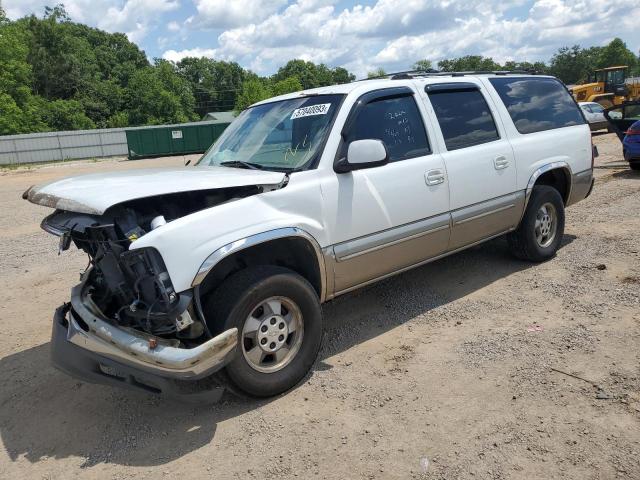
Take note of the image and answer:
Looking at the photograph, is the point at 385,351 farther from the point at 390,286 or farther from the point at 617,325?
the point at 617,325

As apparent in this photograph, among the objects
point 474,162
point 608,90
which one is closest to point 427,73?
point 474,162

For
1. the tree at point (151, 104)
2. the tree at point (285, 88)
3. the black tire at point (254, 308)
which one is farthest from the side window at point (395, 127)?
the tree at point (151, 104)

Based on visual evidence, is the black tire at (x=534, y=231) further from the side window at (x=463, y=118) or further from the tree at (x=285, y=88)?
the tree at (x=285, y=88)

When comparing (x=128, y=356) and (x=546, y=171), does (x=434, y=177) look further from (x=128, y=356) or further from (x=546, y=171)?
(x=128, y=356)

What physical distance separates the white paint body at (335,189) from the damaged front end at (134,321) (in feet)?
0.51

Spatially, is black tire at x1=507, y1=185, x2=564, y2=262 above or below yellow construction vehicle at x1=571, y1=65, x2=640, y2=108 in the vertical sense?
below

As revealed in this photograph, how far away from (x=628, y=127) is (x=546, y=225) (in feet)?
25.3

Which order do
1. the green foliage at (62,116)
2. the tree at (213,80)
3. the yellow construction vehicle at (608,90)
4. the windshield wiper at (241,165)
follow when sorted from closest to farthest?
1. the windshield wiper at (241,165)
2. the yellow construction vehicle at (608,90)
3. the green foliage at (62,116)
4. the tree at (213,80)

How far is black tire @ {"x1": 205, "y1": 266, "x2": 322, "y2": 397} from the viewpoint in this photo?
3251 millimetres

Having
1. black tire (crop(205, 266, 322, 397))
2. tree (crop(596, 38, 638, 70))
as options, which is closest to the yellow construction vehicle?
black tire (crop(205, 266, 322, 397))

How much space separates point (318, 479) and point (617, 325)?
2.90 meters

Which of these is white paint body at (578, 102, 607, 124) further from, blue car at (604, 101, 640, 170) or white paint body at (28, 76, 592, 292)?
white paint body at (28, 76, 592, 292)

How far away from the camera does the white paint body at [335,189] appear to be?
122 inches

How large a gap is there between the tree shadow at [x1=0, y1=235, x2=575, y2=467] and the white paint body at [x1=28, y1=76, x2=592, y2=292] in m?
0.98
